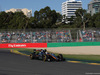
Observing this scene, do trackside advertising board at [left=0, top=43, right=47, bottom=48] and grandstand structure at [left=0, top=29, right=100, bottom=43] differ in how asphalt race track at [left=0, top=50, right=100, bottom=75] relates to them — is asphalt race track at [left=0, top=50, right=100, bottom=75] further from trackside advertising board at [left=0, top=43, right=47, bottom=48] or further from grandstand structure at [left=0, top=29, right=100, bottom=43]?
grandstand structure at [left=0, top=29, right=100, bottom=43]

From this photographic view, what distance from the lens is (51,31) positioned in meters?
24.2

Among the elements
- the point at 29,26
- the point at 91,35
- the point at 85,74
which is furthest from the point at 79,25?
the point at 85,74

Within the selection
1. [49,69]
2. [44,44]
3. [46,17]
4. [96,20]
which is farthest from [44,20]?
[49,69]

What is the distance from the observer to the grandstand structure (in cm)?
2373

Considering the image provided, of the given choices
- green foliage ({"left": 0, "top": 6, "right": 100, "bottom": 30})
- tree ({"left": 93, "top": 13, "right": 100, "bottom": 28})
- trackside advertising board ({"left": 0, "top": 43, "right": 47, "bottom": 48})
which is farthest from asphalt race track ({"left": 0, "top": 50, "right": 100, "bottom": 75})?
tree ({"left": 93, "top": 13, "right": 100, "bottom": 28})

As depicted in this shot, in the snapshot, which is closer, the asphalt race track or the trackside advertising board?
the asphalt race track

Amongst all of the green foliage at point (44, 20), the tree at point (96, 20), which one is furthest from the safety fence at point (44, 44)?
the tree at point (96, 20)

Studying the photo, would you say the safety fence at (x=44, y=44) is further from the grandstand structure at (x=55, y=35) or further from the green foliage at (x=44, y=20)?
the green foliage at (x=44, y=20)

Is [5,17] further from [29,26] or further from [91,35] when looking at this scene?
[91,35]

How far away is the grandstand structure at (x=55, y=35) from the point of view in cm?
2373

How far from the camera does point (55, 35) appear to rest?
24.0 m

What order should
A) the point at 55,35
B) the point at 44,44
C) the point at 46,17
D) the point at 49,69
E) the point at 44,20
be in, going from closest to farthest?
the point at 49,69, the point at 44,44, the point at 55,35, the point at 44,20, the point at 46,17

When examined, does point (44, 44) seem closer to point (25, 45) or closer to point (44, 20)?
point (25, 45)

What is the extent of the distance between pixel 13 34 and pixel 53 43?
6035mm
